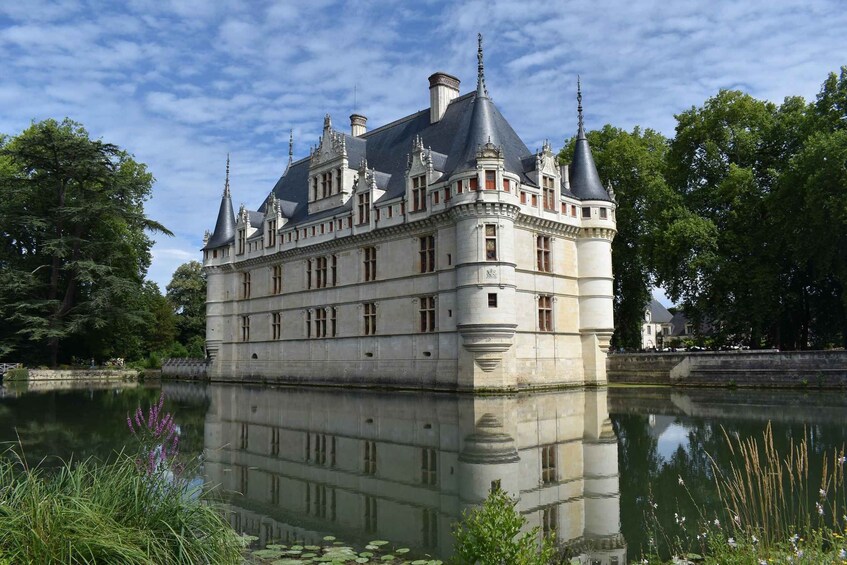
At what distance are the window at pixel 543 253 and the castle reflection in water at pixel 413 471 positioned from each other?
9794mm

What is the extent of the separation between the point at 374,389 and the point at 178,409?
32.3 ft

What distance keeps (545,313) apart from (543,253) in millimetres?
2526

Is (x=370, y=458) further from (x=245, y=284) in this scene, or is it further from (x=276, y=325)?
(x=245, y=284)

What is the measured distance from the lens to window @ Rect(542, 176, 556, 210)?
28759 millimetres

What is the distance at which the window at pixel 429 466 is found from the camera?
392 inches

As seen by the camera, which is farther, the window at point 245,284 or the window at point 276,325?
the window at point 245,284

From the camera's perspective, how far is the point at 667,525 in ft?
24.9

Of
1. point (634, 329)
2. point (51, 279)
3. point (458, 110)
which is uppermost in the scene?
point (458, 110)

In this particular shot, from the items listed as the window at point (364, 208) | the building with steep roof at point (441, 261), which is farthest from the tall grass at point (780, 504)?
the window at point (364, 208)

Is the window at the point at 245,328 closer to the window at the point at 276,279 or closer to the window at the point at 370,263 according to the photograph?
the window at the point at 276,279

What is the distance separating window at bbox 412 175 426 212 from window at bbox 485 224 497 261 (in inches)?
147

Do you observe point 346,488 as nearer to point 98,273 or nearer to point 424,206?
point 424,206

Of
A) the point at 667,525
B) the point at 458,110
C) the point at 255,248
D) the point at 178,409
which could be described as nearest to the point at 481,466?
the point at 667,525

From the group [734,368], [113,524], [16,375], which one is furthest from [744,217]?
[16,375]
